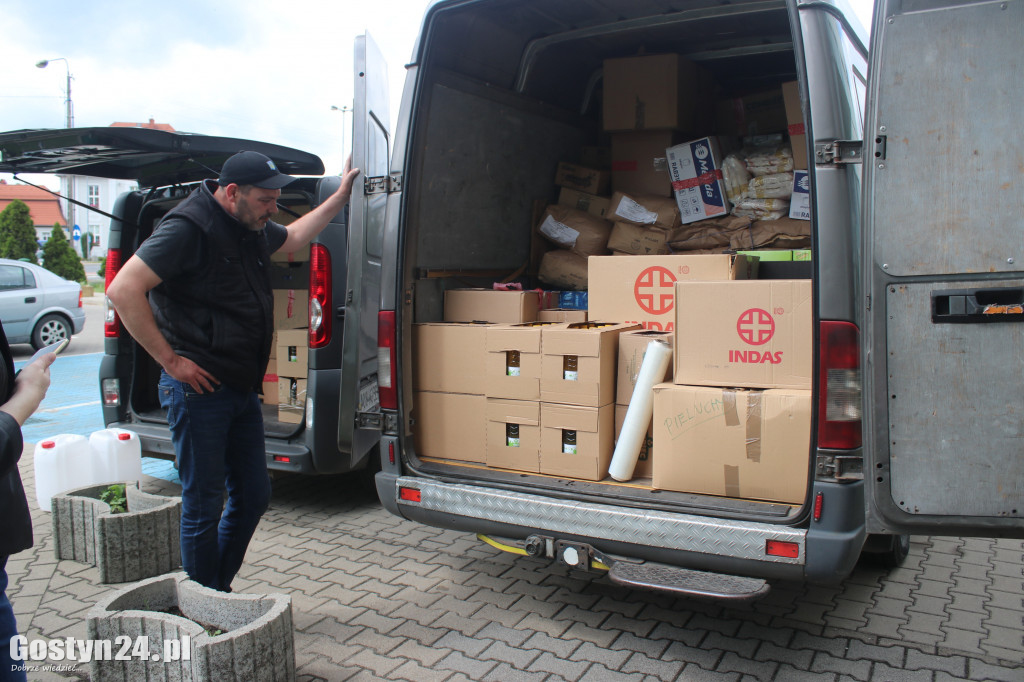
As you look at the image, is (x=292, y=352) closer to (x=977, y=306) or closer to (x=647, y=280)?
(x=647, y=280)

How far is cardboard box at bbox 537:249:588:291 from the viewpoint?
180 inches

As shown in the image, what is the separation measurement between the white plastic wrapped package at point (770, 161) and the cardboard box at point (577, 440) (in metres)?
1.95

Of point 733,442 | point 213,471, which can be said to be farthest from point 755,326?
point 213,471

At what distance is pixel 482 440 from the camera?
341cm

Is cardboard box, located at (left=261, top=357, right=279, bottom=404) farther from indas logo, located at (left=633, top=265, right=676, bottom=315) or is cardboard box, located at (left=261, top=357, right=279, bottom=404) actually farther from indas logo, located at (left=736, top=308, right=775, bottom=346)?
indas logo, located at (left=736, top=308, right=775, bottom=346)

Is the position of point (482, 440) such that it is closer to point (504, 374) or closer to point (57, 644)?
point (504, 374)

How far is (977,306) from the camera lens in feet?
7.00

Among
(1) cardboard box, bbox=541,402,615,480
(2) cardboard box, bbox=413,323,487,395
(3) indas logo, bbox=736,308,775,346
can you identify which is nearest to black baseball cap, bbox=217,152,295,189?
(2) cardboard box, bbox=413,323,487,395

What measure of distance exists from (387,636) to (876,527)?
70.7 inches

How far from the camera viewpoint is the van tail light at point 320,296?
13.4 feet

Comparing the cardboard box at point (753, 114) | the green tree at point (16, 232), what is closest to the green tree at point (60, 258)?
the green tree at point (16, 232)

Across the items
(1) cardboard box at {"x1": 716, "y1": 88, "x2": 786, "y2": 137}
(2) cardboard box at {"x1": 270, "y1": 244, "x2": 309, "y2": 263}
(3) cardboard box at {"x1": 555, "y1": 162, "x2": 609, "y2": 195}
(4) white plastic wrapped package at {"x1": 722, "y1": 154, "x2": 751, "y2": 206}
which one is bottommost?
(2) cardboard box at {"x1": 270, "y1": 244, "x2": 309, "y2": 263}

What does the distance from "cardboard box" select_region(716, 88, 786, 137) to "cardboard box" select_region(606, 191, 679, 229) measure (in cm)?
74

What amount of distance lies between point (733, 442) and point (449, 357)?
1.29 meters
